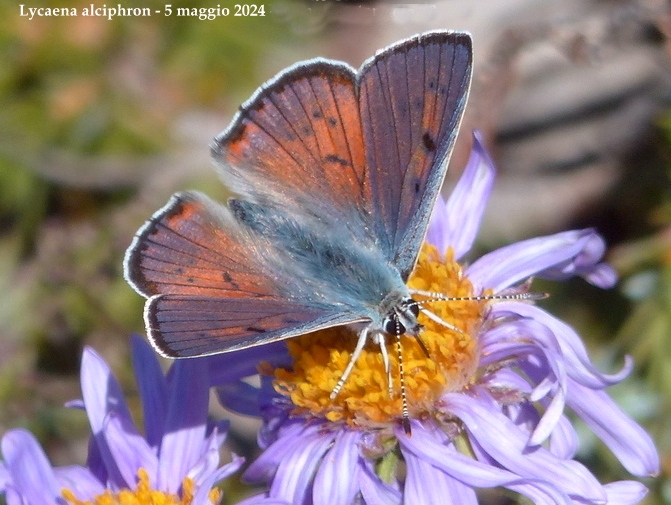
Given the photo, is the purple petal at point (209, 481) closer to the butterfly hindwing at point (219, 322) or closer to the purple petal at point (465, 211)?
the butterfly hindwing at point (219, 322)

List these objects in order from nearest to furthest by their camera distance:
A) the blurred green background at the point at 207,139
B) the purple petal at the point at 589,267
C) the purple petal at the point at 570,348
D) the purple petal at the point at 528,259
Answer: the purple petal at the point at 570,348 → the purple petal at the point at 528,259 → the purple petal at the point at 589,267 → the blurred green background at the point at 207,139

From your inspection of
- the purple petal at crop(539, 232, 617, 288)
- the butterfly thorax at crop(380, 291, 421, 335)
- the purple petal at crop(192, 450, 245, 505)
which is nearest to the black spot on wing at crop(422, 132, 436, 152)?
the butterfly thorax at crop(380, 291, 421, 335)

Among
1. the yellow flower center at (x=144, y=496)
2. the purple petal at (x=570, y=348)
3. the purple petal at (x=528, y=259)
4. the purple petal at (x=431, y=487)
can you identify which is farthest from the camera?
the purple petal at (x=528, y=259)

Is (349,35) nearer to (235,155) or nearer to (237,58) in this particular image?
(237,58)

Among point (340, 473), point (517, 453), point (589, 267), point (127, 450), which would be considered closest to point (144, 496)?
point (127, 450)

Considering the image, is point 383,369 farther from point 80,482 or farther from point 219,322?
point 80,482

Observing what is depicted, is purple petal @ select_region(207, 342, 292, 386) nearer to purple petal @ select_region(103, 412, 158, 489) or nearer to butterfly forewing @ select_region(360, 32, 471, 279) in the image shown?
purple petal @ select_region(103, 412, 158, 489)

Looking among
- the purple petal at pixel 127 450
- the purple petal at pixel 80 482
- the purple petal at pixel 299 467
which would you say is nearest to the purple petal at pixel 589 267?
the purple petal at pixel 299 467
